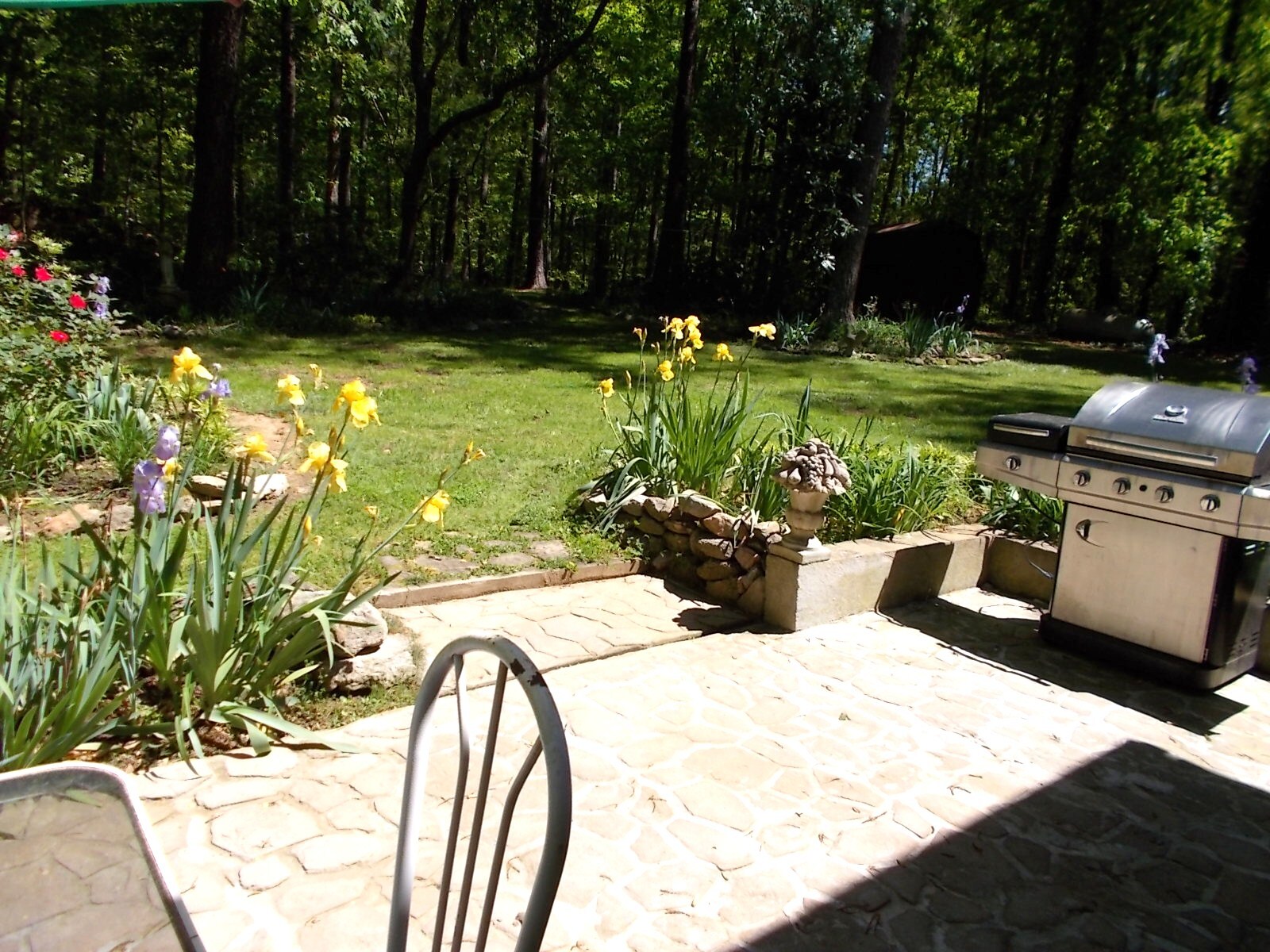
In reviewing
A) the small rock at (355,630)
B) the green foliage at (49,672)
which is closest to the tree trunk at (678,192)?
the small rock at (355,630)

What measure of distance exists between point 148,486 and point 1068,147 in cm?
2463

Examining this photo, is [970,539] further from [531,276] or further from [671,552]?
[531,276]

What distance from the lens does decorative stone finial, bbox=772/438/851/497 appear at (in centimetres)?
473

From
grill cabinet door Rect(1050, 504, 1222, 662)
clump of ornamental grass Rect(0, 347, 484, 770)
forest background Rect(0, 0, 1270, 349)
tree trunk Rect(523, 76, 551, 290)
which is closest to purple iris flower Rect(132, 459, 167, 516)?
clump of ornamental grass Rect(0, 347, 484, 770)

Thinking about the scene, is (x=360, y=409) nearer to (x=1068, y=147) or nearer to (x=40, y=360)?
(x=40, y=360)

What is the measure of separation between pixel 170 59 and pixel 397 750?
19.2 metres

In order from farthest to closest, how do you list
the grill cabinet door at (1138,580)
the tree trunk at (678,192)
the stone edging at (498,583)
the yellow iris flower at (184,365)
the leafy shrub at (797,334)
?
1. the tree trunk at (678,192)
2. the leafy shrub at (797,334)
3. the stone edging at (498,583)
4. the grill cabinet door at (1138,580)
5. the yellow iris flower at (184,365)

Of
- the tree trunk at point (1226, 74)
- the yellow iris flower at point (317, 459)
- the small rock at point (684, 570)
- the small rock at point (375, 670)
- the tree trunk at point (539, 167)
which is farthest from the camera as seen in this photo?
the tree trunk at point (539, 167)

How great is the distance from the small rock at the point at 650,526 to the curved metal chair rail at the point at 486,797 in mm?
4272

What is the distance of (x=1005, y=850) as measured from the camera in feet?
10.1

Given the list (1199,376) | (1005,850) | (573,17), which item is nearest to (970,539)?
(1005,850)

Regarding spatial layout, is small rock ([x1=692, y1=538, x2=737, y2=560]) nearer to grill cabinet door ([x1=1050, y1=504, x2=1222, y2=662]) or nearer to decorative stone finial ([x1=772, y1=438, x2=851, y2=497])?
decorative stone finial ([x1=772, y1=438, x2=851, y2=497])

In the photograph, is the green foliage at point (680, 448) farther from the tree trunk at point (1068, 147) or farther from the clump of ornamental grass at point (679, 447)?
the tree trunk at point (1068, 147)

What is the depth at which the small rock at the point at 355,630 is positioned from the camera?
3.77m
